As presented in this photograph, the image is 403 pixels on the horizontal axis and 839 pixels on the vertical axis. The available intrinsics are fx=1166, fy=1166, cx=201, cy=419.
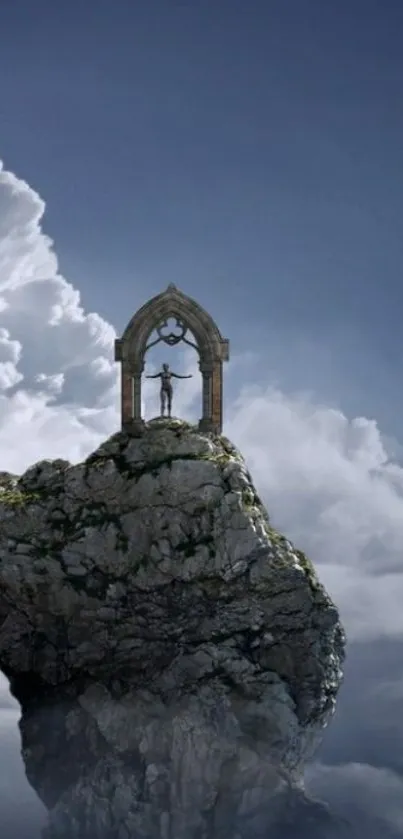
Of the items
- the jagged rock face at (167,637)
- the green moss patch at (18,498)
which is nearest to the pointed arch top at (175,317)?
the jagged rock face at (167,637)

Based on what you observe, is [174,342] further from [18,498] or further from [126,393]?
[18,498]

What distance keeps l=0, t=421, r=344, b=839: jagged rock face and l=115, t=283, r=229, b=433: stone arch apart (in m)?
2.06

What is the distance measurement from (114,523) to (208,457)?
5868mm

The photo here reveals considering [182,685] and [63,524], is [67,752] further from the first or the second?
[63,524]

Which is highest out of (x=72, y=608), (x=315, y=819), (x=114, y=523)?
(x=114, y=523)

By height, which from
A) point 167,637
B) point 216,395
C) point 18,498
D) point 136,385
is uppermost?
point 136,385

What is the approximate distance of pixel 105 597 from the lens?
194 feet

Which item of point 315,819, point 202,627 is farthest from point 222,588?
point 315,819

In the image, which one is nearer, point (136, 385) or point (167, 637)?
point (167, 637)

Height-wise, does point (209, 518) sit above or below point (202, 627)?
above

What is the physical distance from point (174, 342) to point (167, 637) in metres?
15.6

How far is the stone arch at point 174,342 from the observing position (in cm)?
6216

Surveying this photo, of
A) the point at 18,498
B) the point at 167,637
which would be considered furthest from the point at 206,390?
the point at 167,637

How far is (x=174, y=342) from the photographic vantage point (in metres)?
62.5
